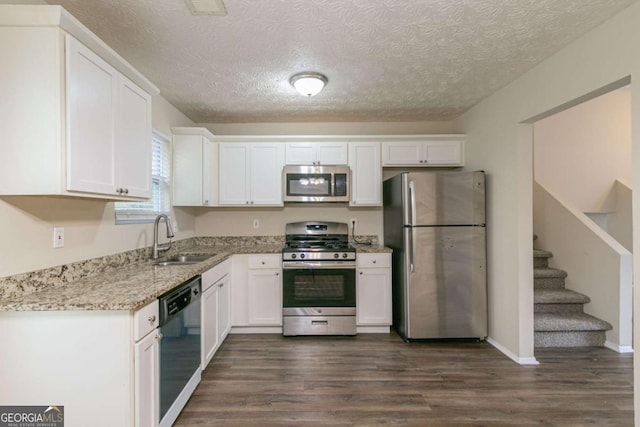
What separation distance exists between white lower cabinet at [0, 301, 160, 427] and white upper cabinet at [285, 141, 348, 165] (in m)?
2.53

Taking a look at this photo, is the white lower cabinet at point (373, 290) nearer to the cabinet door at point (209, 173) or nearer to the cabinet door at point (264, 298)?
the cabinet door at point (264, 298)

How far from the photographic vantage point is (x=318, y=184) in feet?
11.7

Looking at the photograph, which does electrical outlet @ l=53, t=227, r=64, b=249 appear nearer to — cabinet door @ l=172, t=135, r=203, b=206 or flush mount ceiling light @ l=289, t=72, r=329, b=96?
cabinet door @ l=172, t=135, r=203, b=206

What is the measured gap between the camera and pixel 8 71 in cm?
138

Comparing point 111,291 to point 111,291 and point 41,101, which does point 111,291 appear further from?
point 41,101

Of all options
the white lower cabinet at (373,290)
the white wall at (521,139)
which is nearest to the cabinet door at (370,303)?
the white lower cabinet at (373,290)

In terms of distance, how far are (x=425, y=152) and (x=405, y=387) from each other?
2581 millimetres

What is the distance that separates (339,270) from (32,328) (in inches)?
94.9

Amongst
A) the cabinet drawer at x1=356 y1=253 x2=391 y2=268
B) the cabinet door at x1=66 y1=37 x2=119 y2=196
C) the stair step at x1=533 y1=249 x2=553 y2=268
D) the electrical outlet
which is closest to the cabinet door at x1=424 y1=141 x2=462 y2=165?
the cabinet drawer at x1=356 y1=253 x2=391 y2=268

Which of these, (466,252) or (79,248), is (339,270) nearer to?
(466,252)

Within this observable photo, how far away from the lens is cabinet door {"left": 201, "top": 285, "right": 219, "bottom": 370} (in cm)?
239

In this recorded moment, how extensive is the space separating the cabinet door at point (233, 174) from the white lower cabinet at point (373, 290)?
1.63 metres

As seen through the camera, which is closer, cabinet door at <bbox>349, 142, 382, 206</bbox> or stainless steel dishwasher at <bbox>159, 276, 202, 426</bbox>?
stainless steel dishwasher at <bbox>159, 276, 202, 426</bbox>

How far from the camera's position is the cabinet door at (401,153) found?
3.61m
